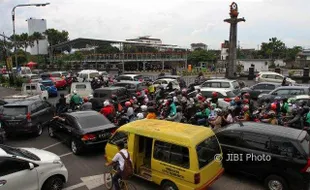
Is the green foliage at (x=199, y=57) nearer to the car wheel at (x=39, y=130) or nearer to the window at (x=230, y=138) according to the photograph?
the car wheel at (x=39, y=130)

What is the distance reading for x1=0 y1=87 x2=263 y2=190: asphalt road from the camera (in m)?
7.55

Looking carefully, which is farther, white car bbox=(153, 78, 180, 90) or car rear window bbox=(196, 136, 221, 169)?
white car bbox=(153, 78, 180, 90)

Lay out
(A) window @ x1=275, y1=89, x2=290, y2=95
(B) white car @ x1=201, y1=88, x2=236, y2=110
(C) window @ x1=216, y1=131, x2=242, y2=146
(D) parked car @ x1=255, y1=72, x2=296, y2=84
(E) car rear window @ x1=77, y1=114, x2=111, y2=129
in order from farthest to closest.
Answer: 1. (D) parked car @ x1=255, y1=72, x2=296, y2=84
2. (A) window @ x1=275, y1=89, x2=290, y2=95
3. (B) white car @ x1=201, y1=88, x2=236, y2=110
4. (E) car rear window @ x1=77, y1=114, x2=111, y2=129
5. (C) window @ x1=216, y1=131, x2=242, y2=146

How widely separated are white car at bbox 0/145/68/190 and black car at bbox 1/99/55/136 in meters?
4.77

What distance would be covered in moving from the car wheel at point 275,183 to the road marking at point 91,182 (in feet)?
14.6

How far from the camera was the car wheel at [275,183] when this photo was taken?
674 cm

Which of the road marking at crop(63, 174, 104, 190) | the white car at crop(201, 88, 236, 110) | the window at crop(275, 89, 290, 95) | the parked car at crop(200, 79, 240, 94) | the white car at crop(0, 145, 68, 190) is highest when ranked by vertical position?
the parked car at crop(200, 79, 240, 94)

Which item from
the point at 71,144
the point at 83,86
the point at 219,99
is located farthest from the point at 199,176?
the point at 83,86

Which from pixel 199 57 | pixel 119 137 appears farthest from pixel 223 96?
pixel 199 57

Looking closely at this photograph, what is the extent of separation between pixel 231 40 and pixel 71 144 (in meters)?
28.8

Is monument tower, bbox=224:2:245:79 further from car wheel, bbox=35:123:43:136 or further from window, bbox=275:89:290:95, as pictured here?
car wheel, bbox=35:123:43:136

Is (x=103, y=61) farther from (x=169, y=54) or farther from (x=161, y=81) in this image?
(x=161, y=81)

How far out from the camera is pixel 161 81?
74.0 ft

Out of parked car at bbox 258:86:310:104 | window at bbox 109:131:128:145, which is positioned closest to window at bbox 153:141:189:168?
window at bbox 109:131:128:145
